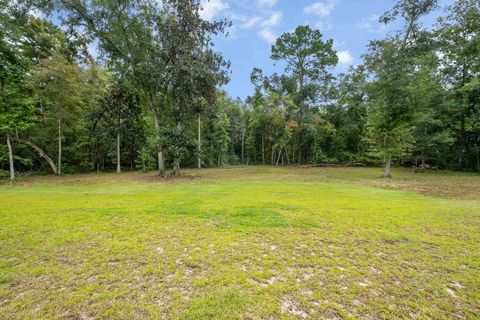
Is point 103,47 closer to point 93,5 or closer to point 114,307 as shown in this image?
point 93,5

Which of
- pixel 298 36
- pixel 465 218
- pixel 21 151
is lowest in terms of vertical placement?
pixel 465 218

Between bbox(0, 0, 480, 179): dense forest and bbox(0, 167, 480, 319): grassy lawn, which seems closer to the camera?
bbox(0, 167, 480, 319): grassy lawn

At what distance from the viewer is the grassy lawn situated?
2363mm

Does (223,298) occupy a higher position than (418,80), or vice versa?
(418,80)

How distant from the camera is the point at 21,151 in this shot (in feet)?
70.0

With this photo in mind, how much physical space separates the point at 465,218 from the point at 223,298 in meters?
7.09

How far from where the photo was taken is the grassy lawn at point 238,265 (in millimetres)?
2363

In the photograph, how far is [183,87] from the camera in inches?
596

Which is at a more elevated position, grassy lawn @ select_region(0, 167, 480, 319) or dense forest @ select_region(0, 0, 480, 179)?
dense forest @ select_region(0, 0, 480, 179)

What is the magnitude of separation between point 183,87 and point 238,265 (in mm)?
A: 14142

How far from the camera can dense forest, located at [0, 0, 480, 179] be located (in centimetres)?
1476

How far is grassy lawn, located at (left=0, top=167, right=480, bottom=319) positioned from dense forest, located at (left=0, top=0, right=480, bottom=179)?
7.95 meters

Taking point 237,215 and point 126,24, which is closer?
point 237,215

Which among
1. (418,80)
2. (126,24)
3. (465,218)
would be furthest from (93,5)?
(418,80)
